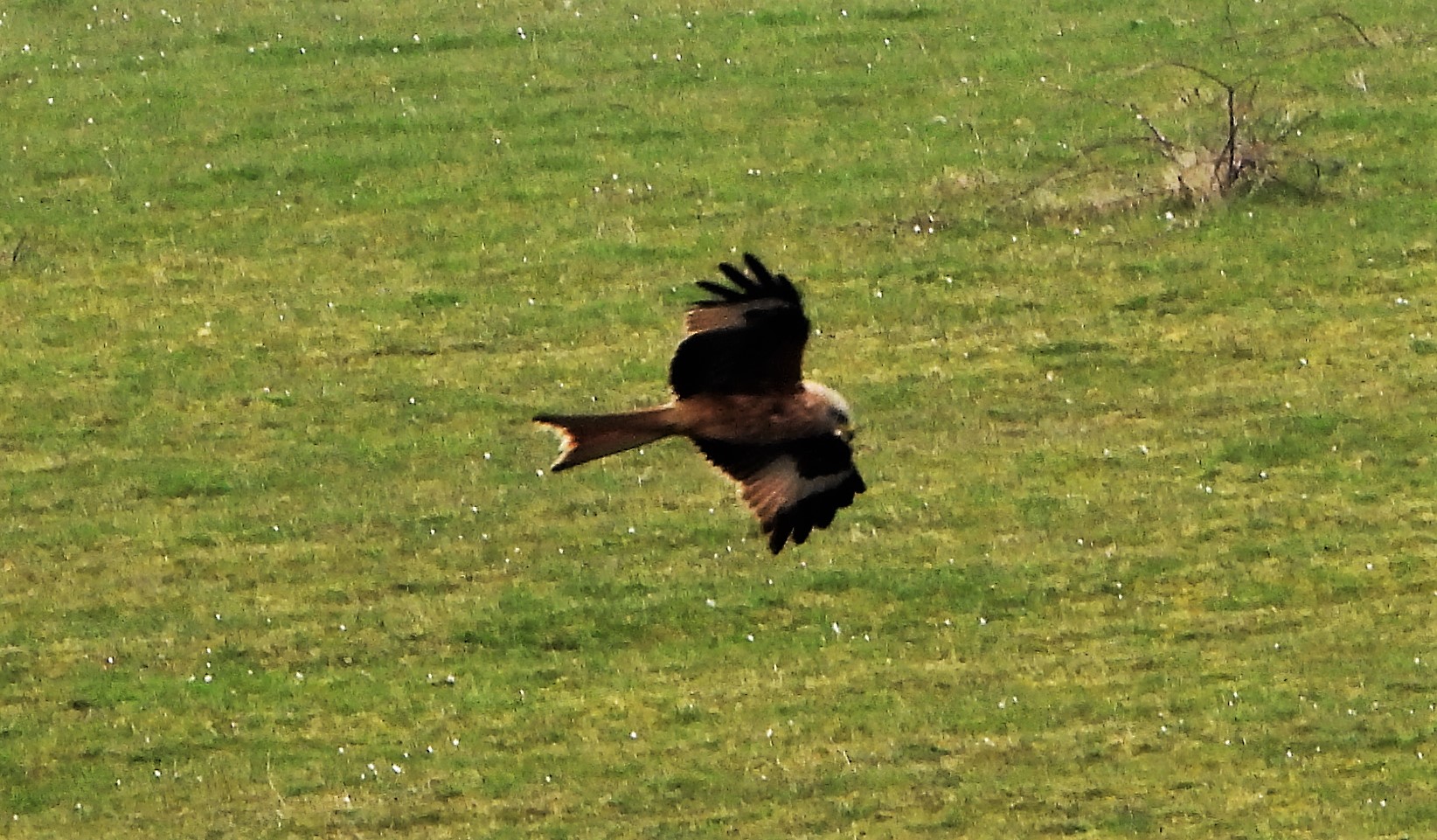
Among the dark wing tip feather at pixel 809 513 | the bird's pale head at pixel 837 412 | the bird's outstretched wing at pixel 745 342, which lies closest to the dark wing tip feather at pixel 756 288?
the bird's outstretched wing at pixel 745 342

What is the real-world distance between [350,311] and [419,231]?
1.37 m

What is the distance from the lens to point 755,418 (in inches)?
409

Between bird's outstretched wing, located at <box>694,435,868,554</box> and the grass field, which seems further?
the grass field

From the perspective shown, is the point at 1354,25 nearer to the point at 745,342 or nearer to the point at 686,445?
the point at 686,445

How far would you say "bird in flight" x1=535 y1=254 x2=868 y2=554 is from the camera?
10000 millimetres

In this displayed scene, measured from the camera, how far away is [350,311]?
64.7ft

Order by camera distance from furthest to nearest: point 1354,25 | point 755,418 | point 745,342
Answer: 1. point 1354,25
2. point 755,418
3. point 745,342

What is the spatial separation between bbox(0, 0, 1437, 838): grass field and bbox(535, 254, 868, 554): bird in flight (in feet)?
11.6

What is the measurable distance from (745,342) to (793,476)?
25.6 inches

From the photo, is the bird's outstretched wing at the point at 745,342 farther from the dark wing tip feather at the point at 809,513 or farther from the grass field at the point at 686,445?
the grass field at the point at 686,445

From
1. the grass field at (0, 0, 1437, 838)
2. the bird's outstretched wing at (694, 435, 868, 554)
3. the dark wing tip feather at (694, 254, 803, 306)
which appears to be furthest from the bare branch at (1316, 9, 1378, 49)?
the dark wing tip feather at (694, 254, 803, 306)

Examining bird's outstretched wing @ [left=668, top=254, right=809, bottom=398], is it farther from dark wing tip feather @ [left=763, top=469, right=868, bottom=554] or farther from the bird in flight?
dark wing tip feather @ [left=763, top=469, right=868, bottom=554]

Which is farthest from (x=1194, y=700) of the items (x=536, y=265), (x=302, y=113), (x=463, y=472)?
(x=302, y=113)

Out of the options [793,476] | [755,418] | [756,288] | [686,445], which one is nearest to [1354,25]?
[686,445]
